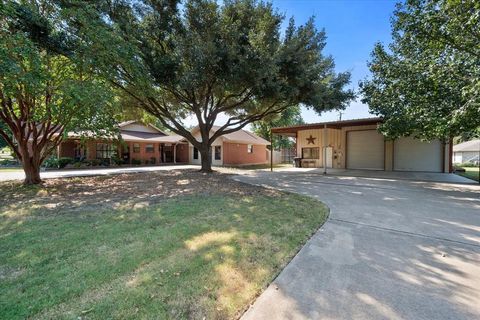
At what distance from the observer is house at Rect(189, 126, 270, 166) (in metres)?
22.6

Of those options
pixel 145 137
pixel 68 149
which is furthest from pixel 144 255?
pixel 68 149

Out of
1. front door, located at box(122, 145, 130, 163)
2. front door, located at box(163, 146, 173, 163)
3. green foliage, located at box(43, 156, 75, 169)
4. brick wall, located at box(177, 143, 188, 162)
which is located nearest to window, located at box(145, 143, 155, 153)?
front door, located at box(163, 146, 173, 163)

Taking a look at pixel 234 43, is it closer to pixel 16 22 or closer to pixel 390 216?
pixel 16 22

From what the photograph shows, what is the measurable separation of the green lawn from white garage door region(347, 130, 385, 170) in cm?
1358

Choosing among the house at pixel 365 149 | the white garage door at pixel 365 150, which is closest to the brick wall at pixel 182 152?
the house at pixel 365 149

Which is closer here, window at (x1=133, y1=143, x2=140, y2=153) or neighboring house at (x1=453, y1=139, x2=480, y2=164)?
window at (x1=133, y1=143, x2=140, y2=153)

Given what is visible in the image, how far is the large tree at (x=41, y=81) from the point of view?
5754mm

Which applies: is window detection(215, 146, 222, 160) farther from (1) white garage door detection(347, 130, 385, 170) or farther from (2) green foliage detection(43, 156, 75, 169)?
(2) green foliage detection(43, 156, 75, 169)

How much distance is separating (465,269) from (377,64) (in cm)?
1109

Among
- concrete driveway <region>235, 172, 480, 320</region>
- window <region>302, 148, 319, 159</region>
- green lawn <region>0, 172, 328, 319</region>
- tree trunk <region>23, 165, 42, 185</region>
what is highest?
window <region>302, 148, 319, 159</region>

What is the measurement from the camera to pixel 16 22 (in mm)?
6918

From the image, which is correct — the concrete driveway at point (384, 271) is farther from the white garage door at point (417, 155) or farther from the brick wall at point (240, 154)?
the brick wall at point (240, 154)

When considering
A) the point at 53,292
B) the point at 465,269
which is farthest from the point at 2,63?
the point at 465,269

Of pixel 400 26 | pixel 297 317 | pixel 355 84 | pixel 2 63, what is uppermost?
pixel 400 26
